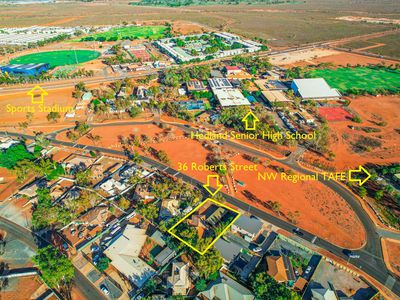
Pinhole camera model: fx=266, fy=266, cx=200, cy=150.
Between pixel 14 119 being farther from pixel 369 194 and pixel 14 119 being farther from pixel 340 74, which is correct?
pixel 340 74

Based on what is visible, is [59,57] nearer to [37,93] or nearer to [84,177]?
[37,93]

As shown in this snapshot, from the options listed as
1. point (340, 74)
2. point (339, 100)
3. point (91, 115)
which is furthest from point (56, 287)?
point (340, 74)

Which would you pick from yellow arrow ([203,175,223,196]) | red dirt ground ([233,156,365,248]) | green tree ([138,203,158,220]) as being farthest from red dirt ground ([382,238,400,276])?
green tree ([138,203,158,220])

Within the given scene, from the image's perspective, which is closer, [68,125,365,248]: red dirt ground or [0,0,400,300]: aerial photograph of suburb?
[0,0,400,300]: aerial photograph of suburb

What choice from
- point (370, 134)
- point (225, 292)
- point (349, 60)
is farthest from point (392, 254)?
point (349, 60)

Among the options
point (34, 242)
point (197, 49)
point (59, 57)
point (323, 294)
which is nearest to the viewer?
point (323, 294)

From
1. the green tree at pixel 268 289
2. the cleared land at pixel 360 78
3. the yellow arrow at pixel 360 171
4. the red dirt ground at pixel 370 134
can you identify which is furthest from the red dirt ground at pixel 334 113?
the green tree at pixel 268 289

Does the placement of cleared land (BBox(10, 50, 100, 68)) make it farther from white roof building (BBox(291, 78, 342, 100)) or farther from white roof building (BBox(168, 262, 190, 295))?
white roof building (BBox(168, 262, 190, 295))
